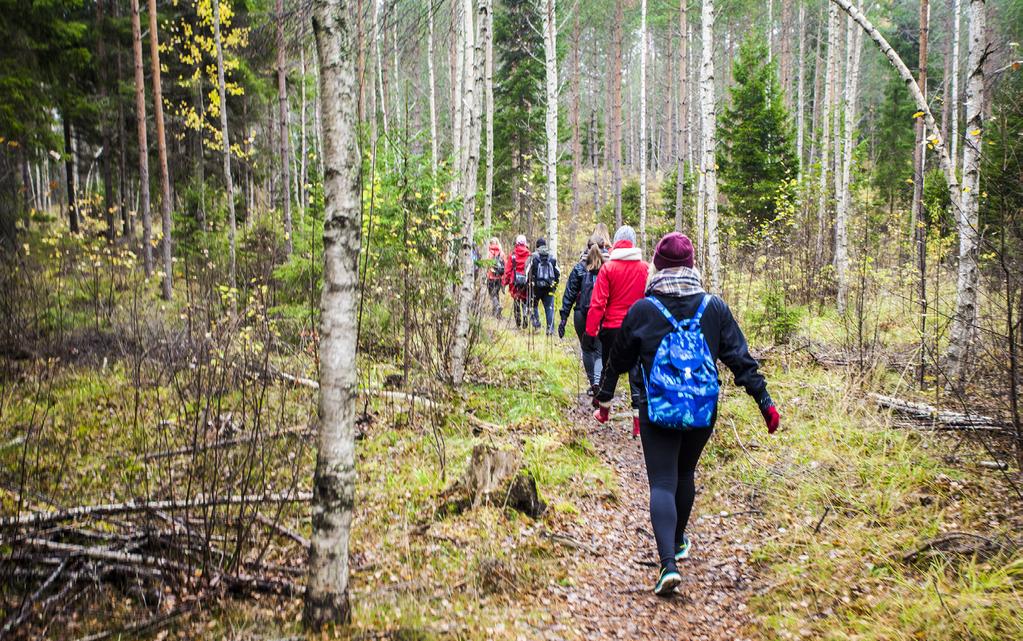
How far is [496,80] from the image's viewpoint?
70.1 feet

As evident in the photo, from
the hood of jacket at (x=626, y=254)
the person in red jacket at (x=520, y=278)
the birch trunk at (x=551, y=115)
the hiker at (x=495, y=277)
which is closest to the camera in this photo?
the hood of jacket at (x=626, y=254)

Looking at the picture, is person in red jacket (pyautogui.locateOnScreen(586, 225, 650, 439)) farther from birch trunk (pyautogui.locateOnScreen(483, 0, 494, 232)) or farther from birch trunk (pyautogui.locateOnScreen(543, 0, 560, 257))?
birch trunk (pyautogui.locateOnScreen(543, 0, 560, 257))

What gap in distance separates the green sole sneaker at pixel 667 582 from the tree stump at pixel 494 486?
49.1 inches

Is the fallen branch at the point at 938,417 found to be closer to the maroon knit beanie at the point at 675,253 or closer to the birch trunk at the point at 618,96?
the maroon knit beanie at the point at 675,253

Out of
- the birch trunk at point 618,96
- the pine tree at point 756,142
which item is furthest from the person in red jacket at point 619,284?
the birch trunk at point 618,96

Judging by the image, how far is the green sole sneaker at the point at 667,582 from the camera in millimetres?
3555

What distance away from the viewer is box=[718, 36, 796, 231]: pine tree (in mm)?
17750

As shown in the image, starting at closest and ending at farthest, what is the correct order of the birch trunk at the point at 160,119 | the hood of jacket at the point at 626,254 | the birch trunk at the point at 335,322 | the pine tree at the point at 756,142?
the birch trunk at the point at 335,322 < the hood of jacket at the point at 626,254 < the birch trunk at the point at 160,119 < the pine tree at the point at 756,142

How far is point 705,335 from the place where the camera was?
11.9ft

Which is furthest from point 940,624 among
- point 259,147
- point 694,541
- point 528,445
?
point 259,147

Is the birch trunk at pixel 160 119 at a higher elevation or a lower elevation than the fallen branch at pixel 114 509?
higher

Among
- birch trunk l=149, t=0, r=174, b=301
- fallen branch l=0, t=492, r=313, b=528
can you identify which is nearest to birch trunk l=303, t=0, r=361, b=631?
fallen branch l=0, t=492, r=313, b=528

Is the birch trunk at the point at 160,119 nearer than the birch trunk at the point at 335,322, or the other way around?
the birch trunk at the point at 335,322

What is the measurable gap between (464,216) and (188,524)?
4660 millimetres
